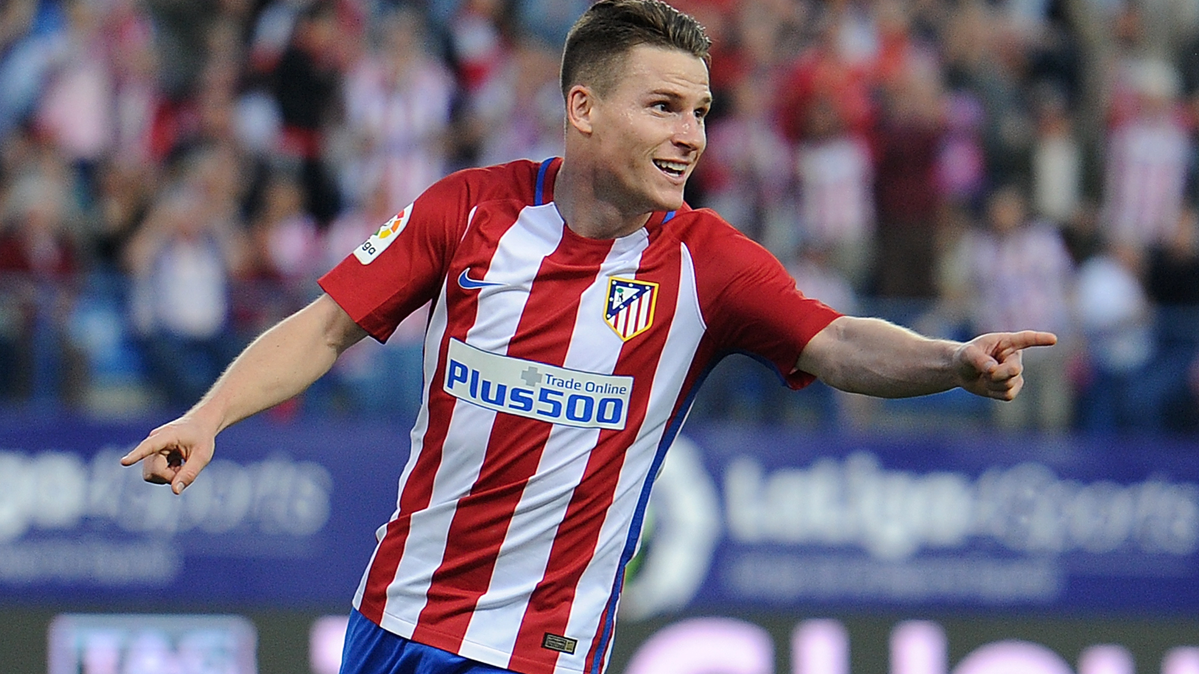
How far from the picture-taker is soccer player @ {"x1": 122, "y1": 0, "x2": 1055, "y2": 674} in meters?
4.07

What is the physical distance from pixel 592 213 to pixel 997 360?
1.11m

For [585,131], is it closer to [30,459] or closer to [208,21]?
[30,459]

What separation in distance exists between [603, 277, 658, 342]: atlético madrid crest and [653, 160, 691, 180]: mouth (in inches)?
11.2

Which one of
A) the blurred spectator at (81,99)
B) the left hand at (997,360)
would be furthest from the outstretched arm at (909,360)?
the blurred spectator at (81,99)

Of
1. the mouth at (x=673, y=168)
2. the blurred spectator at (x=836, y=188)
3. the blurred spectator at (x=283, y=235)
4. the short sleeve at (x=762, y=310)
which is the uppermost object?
the blurred spectator at (x=836, y=188)

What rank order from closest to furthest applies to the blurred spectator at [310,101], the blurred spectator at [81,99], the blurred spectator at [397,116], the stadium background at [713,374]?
the stadium background at [713,374]
the blurred spectator at [81,99]
the blurred spectator at [310,101]
the blurred spectator at [397,116]

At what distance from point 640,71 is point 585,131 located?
21cm

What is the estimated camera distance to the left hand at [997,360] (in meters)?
3.64

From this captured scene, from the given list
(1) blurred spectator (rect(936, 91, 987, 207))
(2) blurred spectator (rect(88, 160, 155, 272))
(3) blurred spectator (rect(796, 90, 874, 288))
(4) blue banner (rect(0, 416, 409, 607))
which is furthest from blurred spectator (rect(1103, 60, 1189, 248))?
(2) blurred spectator (rect(88, 160, 155, 272))

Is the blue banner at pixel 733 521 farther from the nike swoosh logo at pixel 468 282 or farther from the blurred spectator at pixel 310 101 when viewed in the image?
the nike swoosh logo at pixel 468 282

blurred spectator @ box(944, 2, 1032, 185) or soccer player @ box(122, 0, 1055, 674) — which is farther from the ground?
blurred spectator @ box(944, 2, 1032, 185)

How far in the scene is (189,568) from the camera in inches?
357

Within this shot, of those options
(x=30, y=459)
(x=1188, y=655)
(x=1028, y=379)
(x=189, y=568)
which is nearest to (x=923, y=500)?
(x=1028, y=379)

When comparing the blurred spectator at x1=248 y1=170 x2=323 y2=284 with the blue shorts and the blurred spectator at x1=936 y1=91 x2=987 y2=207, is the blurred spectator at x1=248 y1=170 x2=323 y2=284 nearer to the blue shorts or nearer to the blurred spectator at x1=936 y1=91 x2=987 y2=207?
the blurred spectator at x1=936 y1=91 x2=987 y2=207
